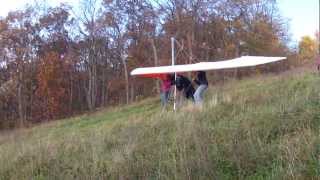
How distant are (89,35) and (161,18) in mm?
8599

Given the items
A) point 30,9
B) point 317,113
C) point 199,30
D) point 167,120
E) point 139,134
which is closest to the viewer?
point 317,113

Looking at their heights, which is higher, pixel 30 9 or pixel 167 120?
pixel 30 9

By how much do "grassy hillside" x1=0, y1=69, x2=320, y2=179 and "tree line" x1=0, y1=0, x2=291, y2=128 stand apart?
37.5 meters

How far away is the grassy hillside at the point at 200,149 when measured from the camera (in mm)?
6984

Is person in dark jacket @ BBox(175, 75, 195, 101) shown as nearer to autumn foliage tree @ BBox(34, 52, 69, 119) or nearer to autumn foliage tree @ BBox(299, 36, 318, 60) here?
autumn foliage tree @ BBox(299, 36, 318, 60)

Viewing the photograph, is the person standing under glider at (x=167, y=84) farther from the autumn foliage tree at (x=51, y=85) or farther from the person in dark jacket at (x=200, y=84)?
the autumn foliage tree at (x=51, y=85)

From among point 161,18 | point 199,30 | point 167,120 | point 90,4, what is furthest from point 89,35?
point 167,120

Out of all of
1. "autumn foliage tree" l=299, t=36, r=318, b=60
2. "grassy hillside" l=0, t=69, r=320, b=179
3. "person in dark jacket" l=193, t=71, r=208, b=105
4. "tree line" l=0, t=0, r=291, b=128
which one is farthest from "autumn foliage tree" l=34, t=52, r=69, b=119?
"grassy hillside" l=0, t=69, r=320, b=179

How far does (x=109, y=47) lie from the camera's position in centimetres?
5784

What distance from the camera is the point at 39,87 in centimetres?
5556

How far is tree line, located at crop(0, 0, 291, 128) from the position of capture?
51.5 meters

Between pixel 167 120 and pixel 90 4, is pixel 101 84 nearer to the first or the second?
pixel 90 4

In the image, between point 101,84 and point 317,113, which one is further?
point 101,84

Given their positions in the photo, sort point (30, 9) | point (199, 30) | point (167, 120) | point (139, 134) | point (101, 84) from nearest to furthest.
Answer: point (139, 134) < point (167, 120) < point (199, 30) < point (30, 9) < point (101, 84)
